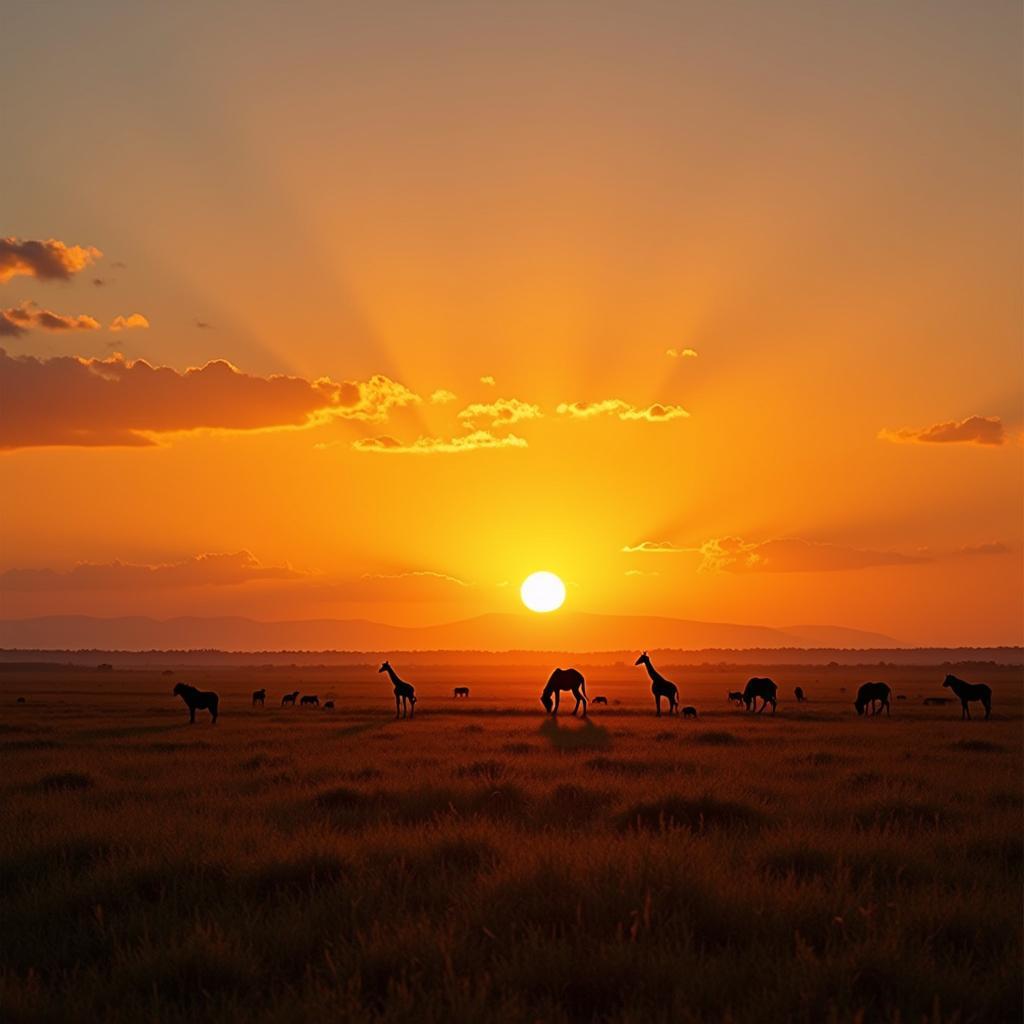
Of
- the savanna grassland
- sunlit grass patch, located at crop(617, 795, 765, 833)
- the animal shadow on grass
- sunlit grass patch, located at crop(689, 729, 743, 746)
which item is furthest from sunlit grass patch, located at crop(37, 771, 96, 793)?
sunlit grass patch, located at crop(689, 729, 743, 746)

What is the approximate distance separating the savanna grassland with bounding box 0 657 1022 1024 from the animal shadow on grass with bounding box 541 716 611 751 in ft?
24.6

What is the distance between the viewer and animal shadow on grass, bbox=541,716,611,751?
92.8ft

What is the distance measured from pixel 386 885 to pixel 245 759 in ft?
52.2

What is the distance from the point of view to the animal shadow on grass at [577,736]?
28.3 m

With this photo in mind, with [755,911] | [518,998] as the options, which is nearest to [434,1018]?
[518,998]

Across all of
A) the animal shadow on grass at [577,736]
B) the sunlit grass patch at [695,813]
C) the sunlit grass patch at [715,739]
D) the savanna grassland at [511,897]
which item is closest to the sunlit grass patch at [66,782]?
the savanna grassland at [511,897]

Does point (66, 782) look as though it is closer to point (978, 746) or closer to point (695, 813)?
point (695, 813)

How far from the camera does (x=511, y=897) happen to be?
29.3 ft

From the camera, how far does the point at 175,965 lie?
759 centimetres

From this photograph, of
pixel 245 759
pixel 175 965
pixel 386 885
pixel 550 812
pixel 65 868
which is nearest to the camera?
pixel 175 965

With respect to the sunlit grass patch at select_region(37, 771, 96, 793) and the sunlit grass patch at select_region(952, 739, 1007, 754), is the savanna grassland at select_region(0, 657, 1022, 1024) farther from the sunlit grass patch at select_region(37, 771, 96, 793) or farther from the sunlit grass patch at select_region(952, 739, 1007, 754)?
the sunlit grass patch at select_region(952, 739, 1007, 754)

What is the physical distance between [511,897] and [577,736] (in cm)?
2413

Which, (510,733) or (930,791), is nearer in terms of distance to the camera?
(930,791)

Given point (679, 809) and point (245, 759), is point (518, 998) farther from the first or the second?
point (245, 759)
